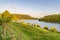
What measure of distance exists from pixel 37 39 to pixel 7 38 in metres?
2.06

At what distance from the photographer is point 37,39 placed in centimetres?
983

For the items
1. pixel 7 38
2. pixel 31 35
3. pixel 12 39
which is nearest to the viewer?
pixel 12 39

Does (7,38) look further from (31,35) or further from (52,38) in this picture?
(52,38)

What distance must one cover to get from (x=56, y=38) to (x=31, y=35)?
1.82 meters

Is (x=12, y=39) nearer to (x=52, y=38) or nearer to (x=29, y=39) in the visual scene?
(x=29, y=39)

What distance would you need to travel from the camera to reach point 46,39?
9984 mm

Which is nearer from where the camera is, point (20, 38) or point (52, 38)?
point (20, 38)

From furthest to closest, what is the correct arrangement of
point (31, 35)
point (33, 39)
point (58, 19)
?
point (58, 19)
point (31, 35)
point (33, 39)

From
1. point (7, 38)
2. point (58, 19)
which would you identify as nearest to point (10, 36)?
point (7, 38)

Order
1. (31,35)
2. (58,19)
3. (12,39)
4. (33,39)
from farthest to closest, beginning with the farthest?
(58,19)
(31,35)
(33,39)
(12,39)

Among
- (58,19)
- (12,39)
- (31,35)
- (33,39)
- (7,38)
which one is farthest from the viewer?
(58,19)

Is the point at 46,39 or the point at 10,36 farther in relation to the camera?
the point at 46,39

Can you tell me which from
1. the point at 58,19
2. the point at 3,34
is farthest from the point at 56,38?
the point at 58,19

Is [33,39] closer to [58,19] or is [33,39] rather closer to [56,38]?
[56,38]
